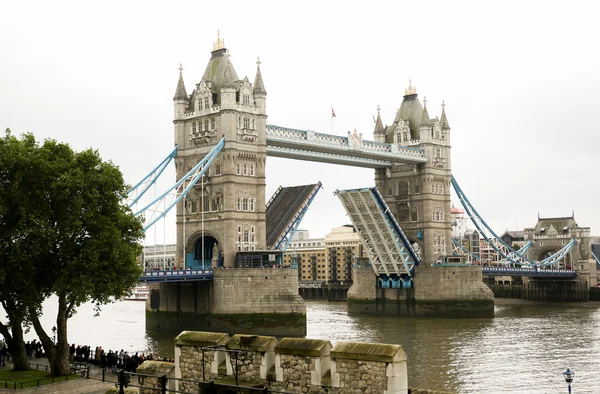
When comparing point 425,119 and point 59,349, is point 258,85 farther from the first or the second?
point 59,349

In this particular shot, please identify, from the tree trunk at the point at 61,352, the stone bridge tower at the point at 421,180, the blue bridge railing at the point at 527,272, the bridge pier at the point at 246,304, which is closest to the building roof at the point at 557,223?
the blue bridge railing at the point at 527,272

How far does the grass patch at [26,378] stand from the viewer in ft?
83.0

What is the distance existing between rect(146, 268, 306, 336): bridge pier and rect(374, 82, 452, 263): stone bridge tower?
25955 millimetres

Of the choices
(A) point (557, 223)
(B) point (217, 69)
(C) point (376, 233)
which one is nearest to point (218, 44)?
(B) point (217, 69)

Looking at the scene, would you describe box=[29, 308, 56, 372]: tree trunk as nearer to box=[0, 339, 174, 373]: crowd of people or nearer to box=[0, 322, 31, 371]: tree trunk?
box=[0, 322, 31, 371]: tree trunk

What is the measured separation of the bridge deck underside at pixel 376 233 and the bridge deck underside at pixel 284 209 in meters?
3.95

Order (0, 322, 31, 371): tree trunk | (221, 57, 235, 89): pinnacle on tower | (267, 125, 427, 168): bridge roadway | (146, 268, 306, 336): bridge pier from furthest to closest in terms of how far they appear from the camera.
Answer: (267, 125, 427, 168): bridge roadway < (221, 57, 235, 89): pinnacle on tower < (146, 268, 306, 336): bridge pier < (0, 322, 31, 371): tree trunk

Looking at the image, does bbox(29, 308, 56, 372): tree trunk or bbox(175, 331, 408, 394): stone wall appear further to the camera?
bbox(29, 308, 56, 372): tree trunk

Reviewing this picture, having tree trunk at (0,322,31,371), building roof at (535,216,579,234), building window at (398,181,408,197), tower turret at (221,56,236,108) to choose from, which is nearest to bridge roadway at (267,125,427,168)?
building window at (398,181,408,197)

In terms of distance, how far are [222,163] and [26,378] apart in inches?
1151

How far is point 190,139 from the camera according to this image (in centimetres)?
5647

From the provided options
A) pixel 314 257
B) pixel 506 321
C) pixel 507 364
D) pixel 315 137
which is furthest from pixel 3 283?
pixel 314 257

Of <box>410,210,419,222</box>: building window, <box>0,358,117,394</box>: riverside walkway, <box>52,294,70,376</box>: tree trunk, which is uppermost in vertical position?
<box>410,210,419,222</box>: building window

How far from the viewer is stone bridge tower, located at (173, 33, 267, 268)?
178 ft
